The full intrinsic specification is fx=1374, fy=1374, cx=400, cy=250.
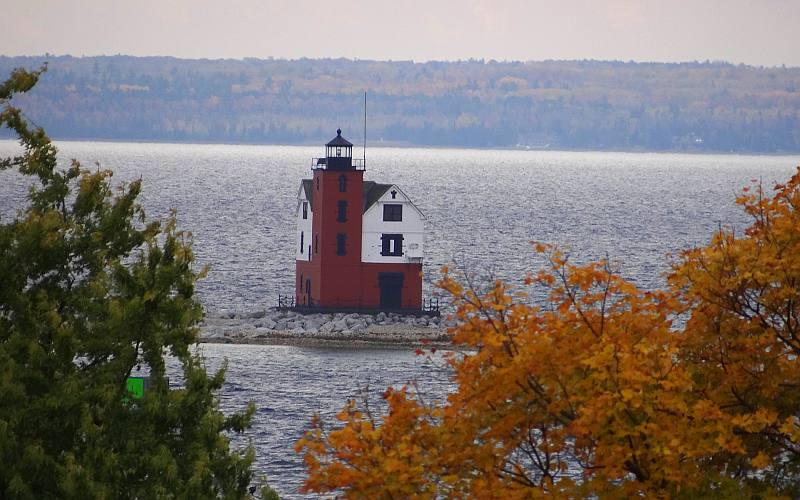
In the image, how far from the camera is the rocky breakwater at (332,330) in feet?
220

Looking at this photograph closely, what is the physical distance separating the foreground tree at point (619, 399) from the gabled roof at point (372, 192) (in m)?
49.6

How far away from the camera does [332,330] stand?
6825cm

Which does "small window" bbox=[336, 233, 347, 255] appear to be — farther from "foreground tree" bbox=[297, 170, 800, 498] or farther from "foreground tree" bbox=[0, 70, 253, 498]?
"foreground tree" bbox=[297, 170, 800, 498]

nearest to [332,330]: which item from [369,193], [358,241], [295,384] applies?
[358,241]

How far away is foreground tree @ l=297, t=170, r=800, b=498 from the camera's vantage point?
61.1ft

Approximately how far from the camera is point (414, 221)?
70750mm

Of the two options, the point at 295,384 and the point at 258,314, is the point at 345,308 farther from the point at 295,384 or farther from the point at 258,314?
the point at 295,384

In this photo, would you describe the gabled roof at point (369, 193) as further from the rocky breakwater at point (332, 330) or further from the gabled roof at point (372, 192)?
the rocky breakwater at point (332, 330)

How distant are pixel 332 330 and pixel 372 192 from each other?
7836mm

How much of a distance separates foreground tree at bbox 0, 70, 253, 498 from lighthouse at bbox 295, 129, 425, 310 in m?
46.4

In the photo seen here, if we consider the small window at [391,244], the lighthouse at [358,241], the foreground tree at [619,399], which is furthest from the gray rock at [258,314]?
the foreground tree at [619,399]

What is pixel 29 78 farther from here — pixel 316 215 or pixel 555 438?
pixel 316 215

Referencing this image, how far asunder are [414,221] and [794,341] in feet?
164

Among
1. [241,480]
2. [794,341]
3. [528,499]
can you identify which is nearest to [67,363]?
[241,480]
